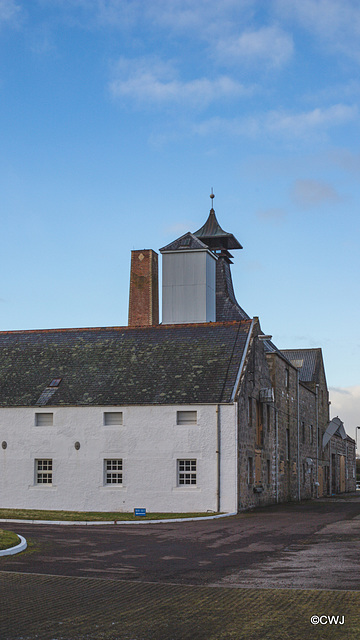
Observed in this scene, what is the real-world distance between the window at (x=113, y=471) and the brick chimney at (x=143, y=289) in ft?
53.9

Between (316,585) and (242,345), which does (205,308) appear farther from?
(316,585)

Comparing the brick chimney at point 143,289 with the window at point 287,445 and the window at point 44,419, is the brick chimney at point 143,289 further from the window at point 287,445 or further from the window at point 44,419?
the window at point 44,419

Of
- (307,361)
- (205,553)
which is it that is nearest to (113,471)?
(205,553)

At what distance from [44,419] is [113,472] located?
4218mm

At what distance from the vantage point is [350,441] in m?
79.6

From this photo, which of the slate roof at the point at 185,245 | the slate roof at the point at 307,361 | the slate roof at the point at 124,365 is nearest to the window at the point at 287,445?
the slate roof at the point at 124,365

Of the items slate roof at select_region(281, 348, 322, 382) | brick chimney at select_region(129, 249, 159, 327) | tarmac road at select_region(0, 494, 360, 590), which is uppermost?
brick chimney at select_region(129, 249, 159, 327)

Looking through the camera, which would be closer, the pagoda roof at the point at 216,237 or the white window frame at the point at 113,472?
the white window frame at the point at 113,472

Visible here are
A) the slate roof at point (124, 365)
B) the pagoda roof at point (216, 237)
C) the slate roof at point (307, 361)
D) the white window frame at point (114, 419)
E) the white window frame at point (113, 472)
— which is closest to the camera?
the white window frame at point (113, 472)

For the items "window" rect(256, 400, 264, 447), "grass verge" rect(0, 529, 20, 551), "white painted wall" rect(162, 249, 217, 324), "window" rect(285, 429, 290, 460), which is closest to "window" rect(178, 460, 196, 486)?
"window" rect(256, 400, 264, 447)

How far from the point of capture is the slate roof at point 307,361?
6156cm

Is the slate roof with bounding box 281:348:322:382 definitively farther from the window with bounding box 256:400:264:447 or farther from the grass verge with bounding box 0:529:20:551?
the grass verge with bounding box 0:529:20:551

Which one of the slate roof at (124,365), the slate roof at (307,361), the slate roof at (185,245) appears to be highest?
the slate roof at (185,245)

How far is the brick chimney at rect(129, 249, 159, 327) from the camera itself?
163 ft
